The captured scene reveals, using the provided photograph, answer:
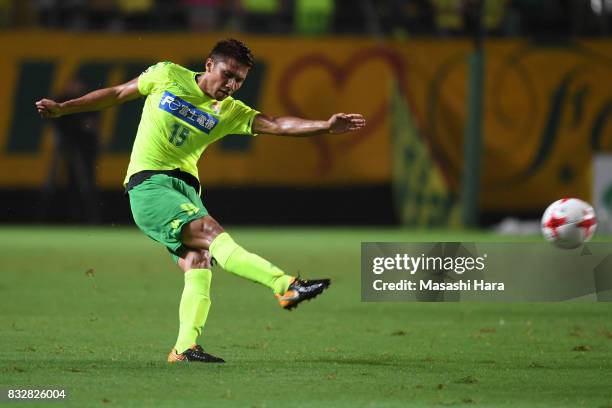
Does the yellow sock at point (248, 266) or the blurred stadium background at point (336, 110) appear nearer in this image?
the yellow sock at point (248, 266)

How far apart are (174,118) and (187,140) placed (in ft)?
0.52

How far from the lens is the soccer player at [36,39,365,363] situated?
747 centimetres

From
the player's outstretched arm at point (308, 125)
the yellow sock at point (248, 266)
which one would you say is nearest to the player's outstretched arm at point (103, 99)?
the player's outstretched arm at point (308, 125)

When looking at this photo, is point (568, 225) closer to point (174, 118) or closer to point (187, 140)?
point (187, 140)

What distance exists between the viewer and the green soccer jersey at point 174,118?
7727mm

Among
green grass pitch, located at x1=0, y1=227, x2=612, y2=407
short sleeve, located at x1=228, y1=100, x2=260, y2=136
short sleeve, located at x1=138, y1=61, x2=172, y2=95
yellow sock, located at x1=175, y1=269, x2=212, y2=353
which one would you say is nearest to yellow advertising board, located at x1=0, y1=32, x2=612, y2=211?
green grass pitch, located at x1=0, y1=227, x2=612, y2=407

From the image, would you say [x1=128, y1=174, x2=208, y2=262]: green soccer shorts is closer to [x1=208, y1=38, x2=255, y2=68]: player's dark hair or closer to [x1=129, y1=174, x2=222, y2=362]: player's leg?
[x1=129, y1=174, x2=222, y2=362]: player's leg

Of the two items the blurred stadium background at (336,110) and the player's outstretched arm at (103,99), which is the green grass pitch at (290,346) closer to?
the player's outstretched arm at (103,99)

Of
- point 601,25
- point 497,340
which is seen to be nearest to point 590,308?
point 497,340

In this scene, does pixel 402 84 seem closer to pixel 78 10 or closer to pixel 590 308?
pixel 78 10

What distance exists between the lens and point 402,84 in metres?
21.8

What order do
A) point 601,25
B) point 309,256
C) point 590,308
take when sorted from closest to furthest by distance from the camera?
point 590,308
point 309,256
point 601,25

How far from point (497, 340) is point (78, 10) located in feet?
49.4

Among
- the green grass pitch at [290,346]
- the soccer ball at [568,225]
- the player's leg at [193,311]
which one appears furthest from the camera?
the soccer ball at [568,225]
